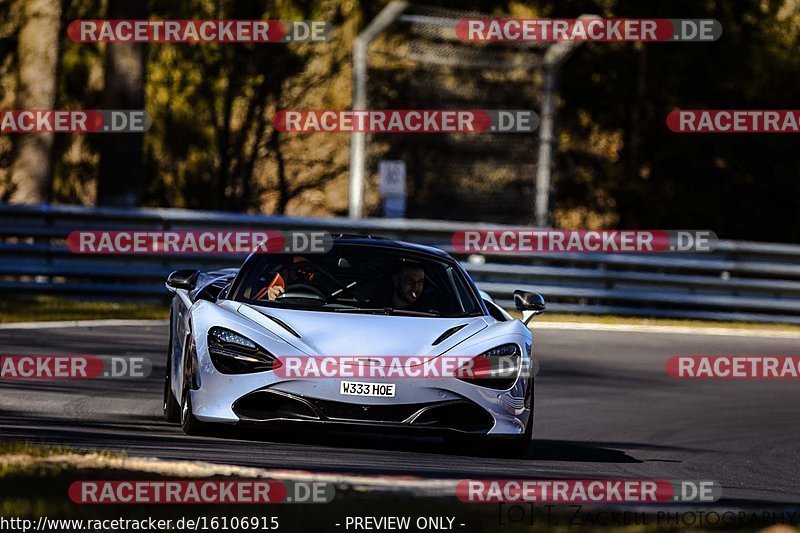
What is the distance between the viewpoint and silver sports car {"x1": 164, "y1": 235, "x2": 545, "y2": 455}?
9.52 m

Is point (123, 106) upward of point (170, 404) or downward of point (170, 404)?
upward

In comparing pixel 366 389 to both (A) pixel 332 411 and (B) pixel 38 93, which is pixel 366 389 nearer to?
(A) pixel 332 411

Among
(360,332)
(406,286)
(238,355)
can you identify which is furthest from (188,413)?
(406,286)

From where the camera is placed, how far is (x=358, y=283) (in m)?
Answer: 10.8

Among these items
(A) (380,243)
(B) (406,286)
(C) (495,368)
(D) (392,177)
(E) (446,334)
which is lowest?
(C) (495,368)

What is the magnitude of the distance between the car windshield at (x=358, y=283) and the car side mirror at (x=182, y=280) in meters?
0.42

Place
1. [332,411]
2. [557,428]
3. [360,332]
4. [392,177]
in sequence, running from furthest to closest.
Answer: [392,177] < [557,428] < [360,332] < [332,411]

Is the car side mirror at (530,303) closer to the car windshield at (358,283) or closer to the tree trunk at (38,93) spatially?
the car windshield at (358,283)

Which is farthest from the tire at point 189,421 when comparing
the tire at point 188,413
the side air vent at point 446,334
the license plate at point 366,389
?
the side air vent at point 446,334

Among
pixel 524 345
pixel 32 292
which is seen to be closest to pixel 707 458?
pixel 524 345

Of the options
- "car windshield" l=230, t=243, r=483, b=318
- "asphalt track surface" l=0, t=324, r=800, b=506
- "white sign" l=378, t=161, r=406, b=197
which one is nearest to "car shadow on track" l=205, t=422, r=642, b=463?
"asphalt track surface" l=0, t=324, r=800, b=506

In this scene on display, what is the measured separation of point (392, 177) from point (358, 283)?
11498mm

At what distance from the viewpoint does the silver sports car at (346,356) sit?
9516 millimetres

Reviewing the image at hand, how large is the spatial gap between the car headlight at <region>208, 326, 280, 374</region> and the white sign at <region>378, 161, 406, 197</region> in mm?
12499
